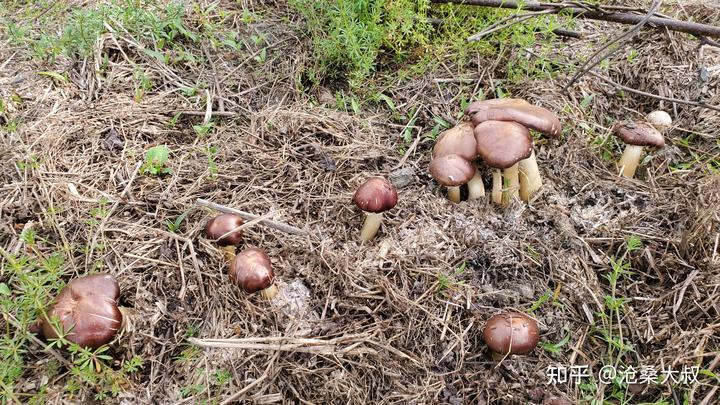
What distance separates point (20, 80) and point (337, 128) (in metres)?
2.69

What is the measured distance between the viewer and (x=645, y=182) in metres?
3.70

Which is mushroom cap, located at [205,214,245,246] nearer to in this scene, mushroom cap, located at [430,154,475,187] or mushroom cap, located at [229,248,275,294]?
mushroom cap, located at [229,248,275,294]

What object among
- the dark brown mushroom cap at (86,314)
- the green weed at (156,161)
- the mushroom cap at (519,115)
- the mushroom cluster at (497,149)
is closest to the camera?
the dark brown mushroom cap at (86,314)

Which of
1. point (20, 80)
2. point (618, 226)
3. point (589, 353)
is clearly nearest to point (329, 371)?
point (589, 353)

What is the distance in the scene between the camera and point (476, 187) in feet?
11.5

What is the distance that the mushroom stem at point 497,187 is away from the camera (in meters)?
3.48

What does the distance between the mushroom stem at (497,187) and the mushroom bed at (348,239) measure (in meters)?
0.05

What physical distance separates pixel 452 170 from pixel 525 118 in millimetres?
588

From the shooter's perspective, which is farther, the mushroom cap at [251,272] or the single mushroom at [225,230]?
the single mushroom at [225,230]

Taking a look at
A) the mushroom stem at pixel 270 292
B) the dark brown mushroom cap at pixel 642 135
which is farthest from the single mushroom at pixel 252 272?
the dark brown mushroom cap at pixel 642 135

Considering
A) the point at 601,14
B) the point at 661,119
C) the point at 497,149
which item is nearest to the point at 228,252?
the point at 497,149

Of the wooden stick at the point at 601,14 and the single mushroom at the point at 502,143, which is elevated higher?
the wooden stick at the point at 601,14

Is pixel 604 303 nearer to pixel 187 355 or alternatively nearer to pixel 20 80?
pixel 187 355

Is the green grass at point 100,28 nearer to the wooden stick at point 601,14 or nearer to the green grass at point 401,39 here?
the green grass at point 401,39
